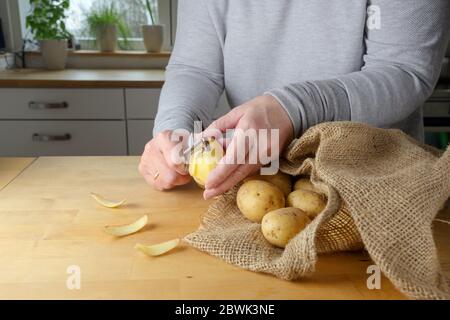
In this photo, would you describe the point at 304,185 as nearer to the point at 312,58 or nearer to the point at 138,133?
the point at 312,58

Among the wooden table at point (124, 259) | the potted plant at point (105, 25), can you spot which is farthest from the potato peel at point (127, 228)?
the potted plant at point (105, 25)

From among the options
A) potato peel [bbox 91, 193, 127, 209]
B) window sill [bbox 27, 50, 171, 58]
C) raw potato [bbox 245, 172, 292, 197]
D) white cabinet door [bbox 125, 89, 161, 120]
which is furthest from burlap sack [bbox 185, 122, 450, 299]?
window sill [bbox 27, 50, 171, 58]

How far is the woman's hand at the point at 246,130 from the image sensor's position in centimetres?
58

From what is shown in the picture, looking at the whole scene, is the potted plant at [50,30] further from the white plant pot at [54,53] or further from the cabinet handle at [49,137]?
the cabinet handle at [49,137]

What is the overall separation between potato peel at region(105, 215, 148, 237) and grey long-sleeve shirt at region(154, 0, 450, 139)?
9.5 inches

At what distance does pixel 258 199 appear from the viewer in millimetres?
554

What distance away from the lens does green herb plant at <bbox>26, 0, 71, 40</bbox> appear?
6.71 feet

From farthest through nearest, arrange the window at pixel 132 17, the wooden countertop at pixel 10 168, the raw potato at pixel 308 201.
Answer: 1. the window at pixel 132 17
2. the wooden countertop at pixel 10 168
3. the raw potato at pixel 308 201

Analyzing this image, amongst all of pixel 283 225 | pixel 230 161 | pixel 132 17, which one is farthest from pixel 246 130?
pixel 132 17

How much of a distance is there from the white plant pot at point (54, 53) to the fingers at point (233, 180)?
1742 millimetres

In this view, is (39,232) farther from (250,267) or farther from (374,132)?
(374,132)

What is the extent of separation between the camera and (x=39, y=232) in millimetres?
555
